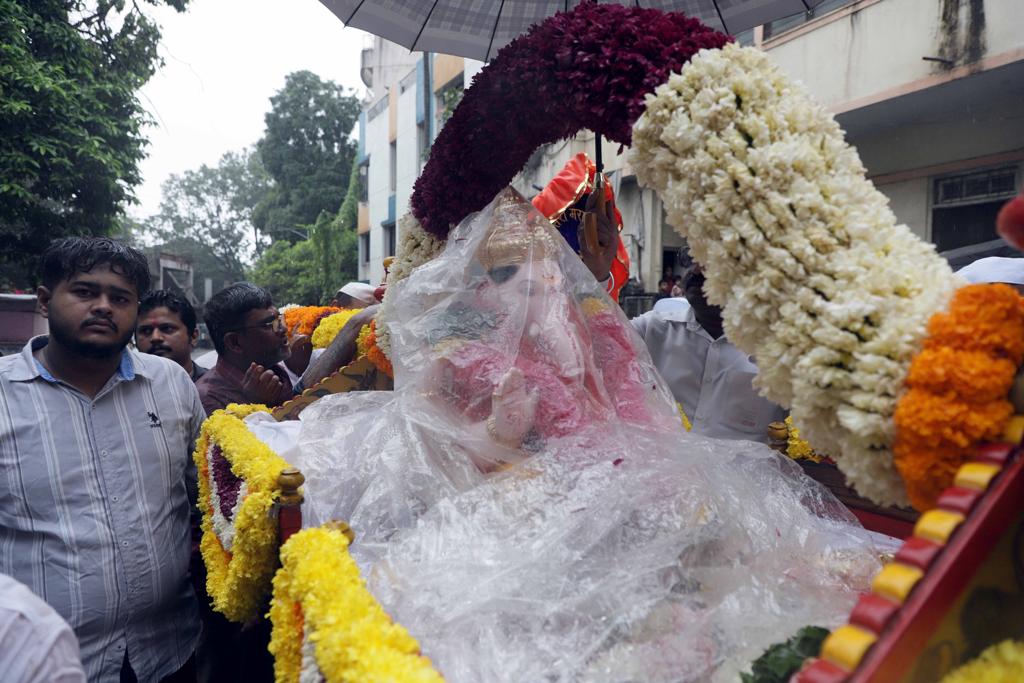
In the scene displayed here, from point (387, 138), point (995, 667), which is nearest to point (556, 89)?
point (995, 667)

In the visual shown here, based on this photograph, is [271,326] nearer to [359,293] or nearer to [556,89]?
[556,89]

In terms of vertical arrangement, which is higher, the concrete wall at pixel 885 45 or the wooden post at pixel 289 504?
the concrete wall at pixel 885 45

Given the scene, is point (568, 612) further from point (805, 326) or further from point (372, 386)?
point (372, 386)

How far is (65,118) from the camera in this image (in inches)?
336

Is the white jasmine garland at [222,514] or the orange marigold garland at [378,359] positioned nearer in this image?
the white jasmine garland at [222,514]

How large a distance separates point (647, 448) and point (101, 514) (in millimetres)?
1548

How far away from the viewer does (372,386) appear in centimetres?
279

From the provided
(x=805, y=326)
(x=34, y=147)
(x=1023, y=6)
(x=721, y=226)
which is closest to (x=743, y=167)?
(x=721, y=226)

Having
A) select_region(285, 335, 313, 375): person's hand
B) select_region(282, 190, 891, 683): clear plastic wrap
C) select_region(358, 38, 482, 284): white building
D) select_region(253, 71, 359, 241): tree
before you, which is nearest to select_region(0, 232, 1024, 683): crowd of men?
select_region(282, 190, 891, 683): clear plastic wrap

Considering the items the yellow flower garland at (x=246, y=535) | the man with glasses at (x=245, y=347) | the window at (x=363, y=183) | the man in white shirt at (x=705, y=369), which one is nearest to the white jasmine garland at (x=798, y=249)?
the yellow flower garland at (x=246, y=535)

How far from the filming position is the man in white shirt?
110 inches

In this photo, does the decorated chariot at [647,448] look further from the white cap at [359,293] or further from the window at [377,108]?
the window at [377,108]

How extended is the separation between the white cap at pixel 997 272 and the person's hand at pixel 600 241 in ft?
4.20

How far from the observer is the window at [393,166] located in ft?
66.8
